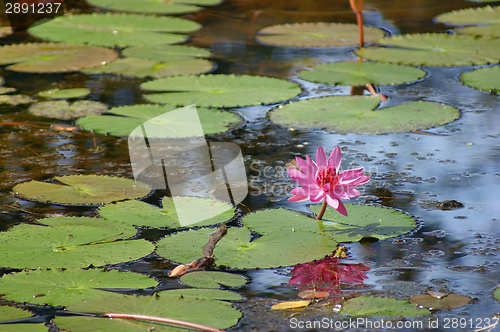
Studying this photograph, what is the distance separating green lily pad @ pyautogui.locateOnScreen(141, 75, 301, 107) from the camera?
3.43 meters

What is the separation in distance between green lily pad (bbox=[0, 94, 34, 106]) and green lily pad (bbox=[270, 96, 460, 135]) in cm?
159

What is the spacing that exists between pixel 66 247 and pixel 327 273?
89cm

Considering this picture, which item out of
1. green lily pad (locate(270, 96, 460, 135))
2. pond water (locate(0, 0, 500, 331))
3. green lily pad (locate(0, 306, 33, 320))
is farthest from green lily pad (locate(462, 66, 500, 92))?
green lily pad (locate(0, 306, 33, 320))

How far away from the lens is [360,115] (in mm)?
3100

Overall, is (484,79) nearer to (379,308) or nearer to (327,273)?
(327,273)

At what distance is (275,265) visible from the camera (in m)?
1.80

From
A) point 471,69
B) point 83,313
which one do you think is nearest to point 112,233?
point 83,313

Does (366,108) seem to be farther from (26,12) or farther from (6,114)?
(26,12)

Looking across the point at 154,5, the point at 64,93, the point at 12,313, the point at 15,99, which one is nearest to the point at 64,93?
the point at 64,93

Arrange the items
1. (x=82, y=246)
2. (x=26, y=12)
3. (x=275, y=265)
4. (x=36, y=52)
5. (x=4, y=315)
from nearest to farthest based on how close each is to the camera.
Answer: (x=4, y=315)
(x=275, y=265)
(x=82, y=246)
(x=36, y=52)
(x=26, y=12)

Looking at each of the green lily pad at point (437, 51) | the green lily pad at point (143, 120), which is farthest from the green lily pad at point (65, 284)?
the green lily pad at point (437, 51)

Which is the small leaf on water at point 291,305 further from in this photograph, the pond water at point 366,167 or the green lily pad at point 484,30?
the green lily pad at point 484,30

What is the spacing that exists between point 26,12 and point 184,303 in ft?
18.2

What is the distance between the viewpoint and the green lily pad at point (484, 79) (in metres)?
3.45
